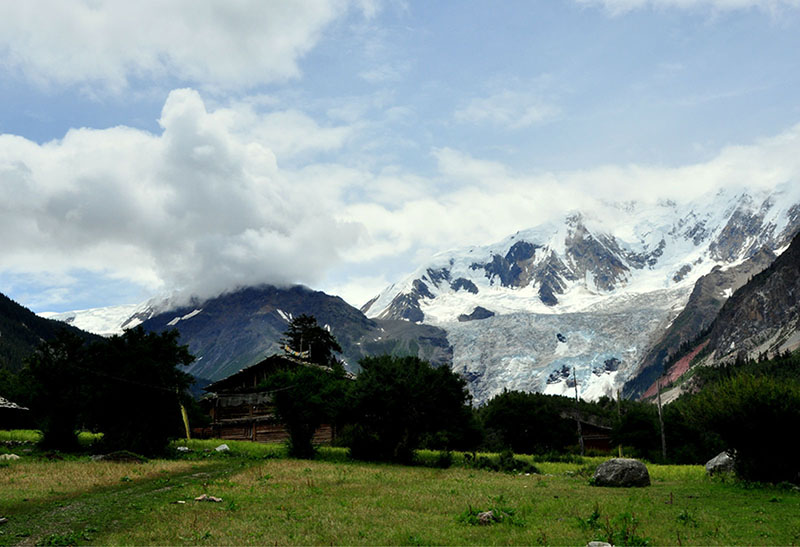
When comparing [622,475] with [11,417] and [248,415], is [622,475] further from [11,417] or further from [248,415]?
[11,417]

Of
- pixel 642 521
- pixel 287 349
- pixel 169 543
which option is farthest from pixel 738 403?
pixel 287 349

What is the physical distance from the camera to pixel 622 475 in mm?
29719

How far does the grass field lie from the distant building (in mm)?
30165

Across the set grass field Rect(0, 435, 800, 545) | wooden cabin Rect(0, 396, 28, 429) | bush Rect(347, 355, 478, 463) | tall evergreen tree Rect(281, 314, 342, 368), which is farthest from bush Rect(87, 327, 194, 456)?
tall evergreen tree Rect(281, 314, 342, 368)

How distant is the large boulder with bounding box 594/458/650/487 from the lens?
29.6 meters

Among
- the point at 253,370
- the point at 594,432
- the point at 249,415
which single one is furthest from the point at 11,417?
the point at 594,432

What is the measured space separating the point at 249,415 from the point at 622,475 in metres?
44.9

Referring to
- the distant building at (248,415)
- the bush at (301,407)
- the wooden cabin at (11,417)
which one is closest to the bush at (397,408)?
the bush at (301,407)

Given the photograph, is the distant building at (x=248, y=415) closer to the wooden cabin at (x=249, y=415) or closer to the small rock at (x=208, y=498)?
the wooden cabin at (x=249, y=415)

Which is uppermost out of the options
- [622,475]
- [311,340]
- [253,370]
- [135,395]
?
[311,340]

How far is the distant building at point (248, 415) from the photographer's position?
63.5 m

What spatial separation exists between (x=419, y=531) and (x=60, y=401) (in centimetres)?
3620

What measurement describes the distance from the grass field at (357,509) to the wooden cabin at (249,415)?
98.8 feet

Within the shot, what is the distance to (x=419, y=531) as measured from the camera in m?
16.4
